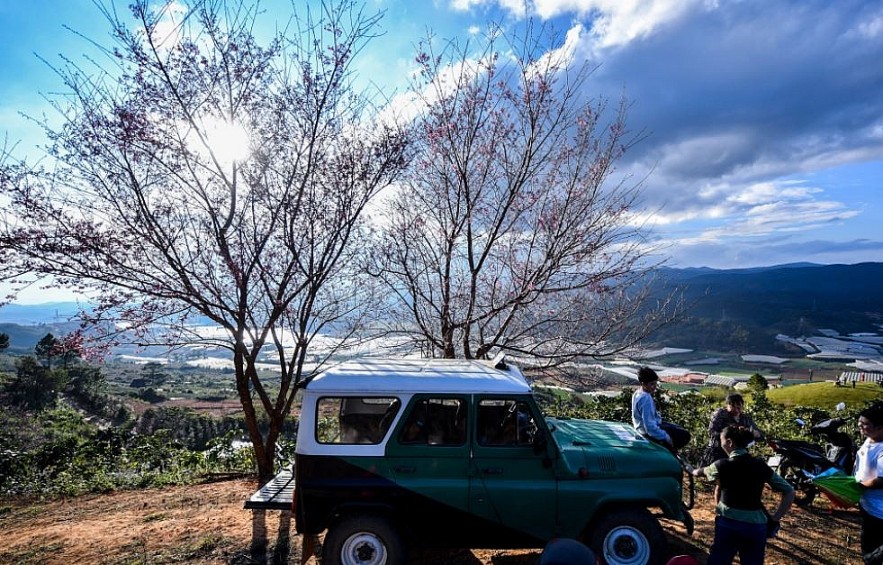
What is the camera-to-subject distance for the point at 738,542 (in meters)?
3.95

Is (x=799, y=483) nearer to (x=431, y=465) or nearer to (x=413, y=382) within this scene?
(x=431, y=465)

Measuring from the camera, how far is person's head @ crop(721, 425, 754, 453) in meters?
3.96

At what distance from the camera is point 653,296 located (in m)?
8.89

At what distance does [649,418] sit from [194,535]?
19.1ft

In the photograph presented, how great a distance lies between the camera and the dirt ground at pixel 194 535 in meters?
5.23

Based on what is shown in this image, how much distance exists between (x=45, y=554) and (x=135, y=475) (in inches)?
181

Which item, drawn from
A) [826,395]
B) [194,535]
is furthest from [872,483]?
[826,395]

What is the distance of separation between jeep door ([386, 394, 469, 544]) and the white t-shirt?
3659mm

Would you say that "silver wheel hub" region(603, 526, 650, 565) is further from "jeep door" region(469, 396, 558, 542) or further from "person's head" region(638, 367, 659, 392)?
"person's head" region(638, 367, 659, 392)

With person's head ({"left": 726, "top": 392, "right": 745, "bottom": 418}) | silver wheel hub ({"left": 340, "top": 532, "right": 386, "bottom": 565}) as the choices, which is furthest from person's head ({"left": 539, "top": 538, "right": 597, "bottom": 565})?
person's head ({"left": 726, "top": 392, "right": 745, "bottom": 418})

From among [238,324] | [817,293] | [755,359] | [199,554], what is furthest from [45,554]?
[817,293]

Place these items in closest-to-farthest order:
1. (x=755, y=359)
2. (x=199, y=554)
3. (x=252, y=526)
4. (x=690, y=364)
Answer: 1. (x=199, y=554)
2. (x=252, y=526)
3. (x=690, y=364)
4. (x=755, y=359)

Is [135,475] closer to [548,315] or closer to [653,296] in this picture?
[548,315]

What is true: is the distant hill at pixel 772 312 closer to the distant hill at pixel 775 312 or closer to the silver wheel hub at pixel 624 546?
the distant hill at pixel 775 312
